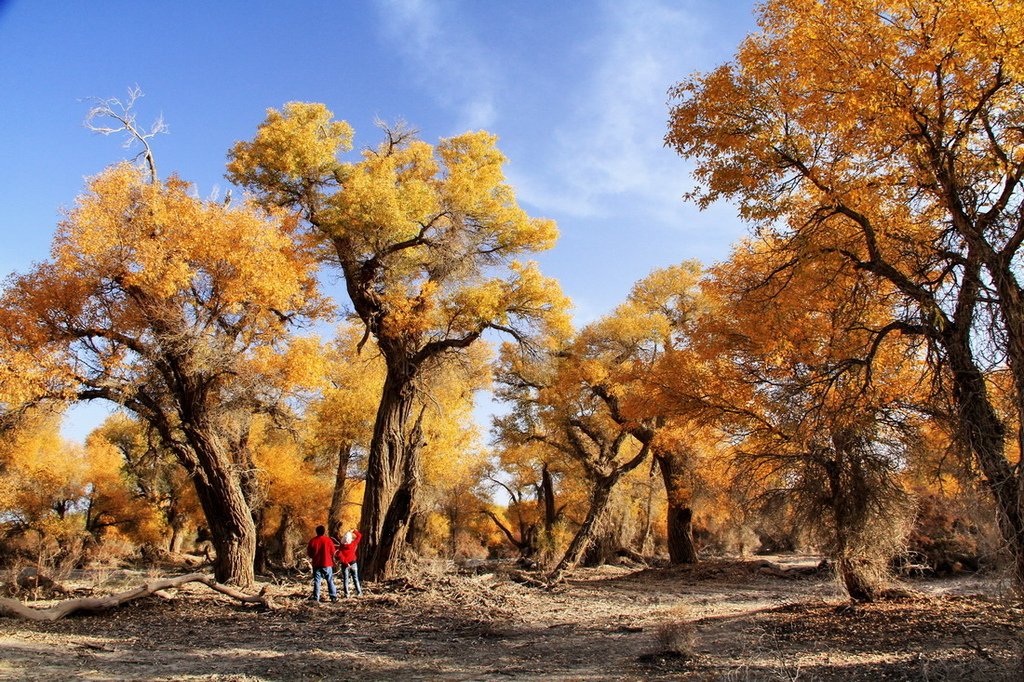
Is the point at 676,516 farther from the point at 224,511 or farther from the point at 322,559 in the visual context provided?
the point at 224,511

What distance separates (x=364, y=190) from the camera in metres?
13.8

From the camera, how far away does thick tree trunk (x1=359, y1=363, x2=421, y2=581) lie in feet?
46.8

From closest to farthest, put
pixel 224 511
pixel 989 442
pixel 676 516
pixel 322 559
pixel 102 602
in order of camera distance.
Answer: pixel 989 442, pixel 102 602, pixel 322 559, pixel 224 511, pixel 676 516

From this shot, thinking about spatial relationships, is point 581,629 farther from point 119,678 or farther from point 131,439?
point 131,439

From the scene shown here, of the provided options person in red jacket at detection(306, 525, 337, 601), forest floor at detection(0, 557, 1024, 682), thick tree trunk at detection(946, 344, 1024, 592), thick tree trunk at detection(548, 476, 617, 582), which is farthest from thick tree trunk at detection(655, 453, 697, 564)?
thick tree trunk at detection(946, 344, 1024, 592)

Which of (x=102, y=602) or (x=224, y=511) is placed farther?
(x=224, y=511)

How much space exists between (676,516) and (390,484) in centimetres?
1168

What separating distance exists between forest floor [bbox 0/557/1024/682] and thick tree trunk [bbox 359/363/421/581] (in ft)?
4.61

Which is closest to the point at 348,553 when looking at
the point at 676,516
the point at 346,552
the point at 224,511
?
the point at 346,552

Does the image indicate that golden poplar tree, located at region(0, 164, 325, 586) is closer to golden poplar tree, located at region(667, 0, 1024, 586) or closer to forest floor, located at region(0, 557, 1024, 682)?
forest floor, located at region(0, 557, 1024, 682)

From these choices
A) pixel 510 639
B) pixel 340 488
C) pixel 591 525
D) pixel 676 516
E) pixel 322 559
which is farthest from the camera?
pixel 340 488

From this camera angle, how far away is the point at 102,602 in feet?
32.4

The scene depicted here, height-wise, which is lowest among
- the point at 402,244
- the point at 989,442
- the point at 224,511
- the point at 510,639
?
the point at 510,639

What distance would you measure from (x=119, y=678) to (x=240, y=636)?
9.51 feet
